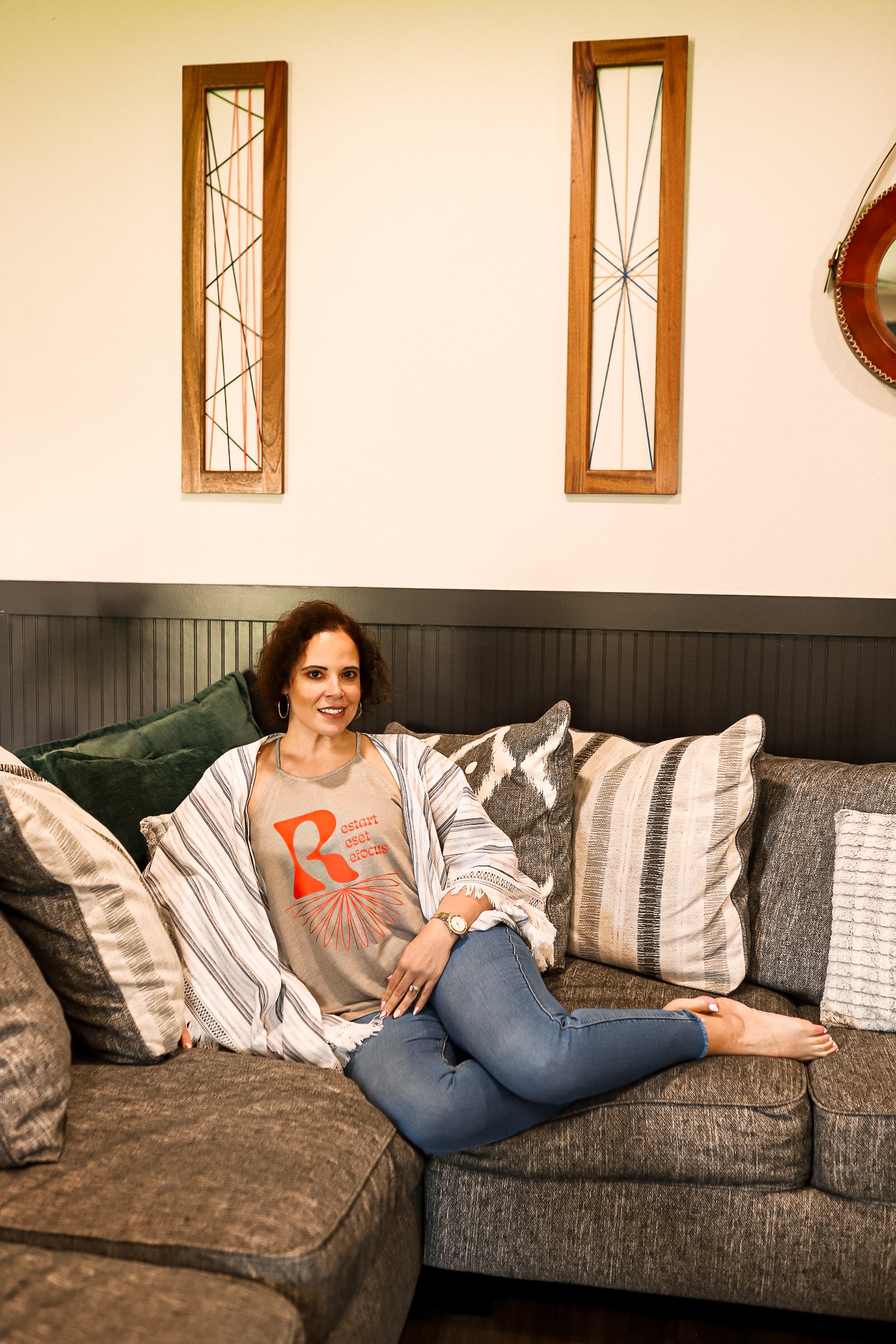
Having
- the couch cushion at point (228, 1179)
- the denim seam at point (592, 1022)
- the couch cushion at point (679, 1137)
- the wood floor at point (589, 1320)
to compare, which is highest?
the denim seam at point (592, 1022)

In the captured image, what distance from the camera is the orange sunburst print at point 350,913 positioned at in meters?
1.74

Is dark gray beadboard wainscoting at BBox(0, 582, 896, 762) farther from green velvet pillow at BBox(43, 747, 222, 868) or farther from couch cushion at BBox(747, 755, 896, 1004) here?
green velvet pillow at BBox(43, 747, 222, 868)

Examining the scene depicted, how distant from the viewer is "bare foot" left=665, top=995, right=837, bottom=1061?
165cm

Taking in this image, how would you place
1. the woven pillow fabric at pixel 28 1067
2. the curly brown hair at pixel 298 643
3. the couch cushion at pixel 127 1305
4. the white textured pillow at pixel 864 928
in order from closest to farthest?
the couch cushion at pixel 127 1305 < the woven pillow fabric at pixel 28 1067 < the white textured pillow at pixel 864 928 < the curly brown hair at pixel 298 643

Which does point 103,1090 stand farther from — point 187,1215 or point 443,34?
point 443,34

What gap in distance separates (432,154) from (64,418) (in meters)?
1.15

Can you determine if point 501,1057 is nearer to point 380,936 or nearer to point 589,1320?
point 380,936

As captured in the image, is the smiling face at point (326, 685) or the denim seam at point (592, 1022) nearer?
the denim seam at point (592, 1022)

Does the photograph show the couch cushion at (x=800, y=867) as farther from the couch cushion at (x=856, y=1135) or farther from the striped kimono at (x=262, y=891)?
the striped kimono at (x=262, y=891)

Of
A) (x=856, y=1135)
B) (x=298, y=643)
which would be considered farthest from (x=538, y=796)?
(x=856, y=1135)

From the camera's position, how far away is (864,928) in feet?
6.07

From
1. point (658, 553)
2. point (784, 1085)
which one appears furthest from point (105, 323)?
point (784, 1085)

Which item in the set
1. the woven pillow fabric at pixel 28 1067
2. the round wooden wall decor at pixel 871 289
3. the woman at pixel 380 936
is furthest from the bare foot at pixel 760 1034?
the round wooden wall decor at pixel 871 289

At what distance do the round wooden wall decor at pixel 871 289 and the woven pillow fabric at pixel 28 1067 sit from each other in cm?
211
